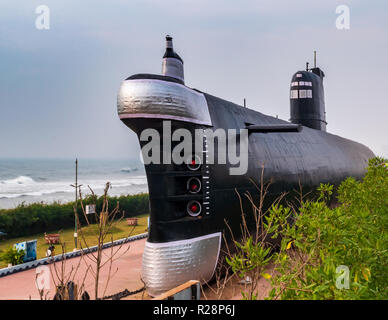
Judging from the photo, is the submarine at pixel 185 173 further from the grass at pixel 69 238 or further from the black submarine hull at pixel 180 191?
the grass at pixel 69 238

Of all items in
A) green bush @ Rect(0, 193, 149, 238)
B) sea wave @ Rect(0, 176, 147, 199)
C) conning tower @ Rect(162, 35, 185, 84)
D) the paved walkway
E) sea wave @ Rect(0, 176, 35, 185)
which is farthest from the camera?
sea wave @ Rect(0, 176, 35, 185)

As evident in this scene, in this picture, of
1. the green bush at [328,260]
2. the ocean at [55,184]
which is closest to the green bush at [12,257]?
the green bush at [328,260]

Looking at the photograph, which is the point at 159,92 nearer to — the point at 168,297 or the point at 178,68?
the point at 178,68

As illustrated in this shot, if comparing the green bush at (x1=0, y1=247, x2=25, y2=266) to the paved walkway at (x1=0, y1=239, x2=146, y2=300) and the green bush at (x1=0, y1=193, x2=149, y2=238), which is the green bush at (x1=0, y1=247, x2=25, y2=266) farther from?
the green bush at (x1=0, y1=193, x2=149, y2=238)

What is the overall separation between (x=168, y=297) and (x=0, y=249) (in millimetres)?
17436

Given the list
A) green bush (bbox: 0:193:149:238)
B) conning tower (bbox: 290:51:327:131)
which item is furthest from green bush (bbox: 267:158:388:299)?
green bush (bbox: 0:193:149:238)

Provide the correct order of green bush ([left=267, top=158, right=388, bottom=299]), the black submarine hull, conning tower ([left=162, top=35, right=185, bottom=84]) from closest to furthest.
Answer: green bush ([left=267, top=158, right=388, bottom=299]) → the black submarine hull → conning tower ([left=162, top=35, right=185, bottom=84])

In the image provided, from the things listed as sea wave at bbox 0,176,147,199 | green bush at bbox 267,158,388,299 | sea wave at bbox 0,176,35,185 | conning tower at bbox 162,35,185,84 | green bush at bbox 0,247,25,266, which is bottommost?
sea wave at bbox 0,176,147,199

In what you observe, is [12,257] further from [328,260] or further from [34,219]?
[328,260]

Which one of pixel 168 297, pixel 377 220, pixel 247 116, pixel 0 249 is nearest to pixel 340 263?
pixel 168 297

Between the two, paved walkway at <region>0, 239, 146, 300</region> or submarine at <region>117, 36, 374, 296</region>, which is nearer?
submarine at <region>117, 36, 374, 296</region>

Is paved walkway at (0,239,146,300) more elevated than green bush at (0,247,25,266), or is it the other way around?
green bush at (0,247,25,266)

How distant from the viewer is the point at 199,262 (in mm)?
8039

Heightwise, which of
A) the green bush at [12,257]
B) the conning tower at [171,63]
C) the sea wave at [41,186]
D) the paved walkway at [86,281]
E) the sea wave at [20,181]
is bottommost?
the sea wave at [41,186]
